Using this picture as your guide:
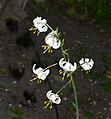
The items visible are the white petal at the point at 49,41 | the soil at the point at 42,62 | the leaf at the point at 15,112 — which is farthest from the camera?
the soil at the point at 42,62

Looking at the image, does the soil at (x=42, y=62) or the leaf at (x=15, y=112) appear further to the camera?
the soil at (x=42, y=62)

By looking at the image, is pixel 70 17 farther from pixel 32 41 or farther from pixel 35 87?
pixel 35 87

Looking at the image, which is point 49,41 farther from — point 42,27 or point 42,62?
point 42,62

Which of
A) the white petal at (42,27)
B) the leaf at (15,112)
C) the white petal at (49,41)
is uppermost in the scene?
the white petal at (42,27)

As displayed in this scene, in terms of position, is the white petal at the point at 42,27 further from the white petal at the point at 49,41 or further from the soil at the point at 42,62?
the soil at the point at 42,62

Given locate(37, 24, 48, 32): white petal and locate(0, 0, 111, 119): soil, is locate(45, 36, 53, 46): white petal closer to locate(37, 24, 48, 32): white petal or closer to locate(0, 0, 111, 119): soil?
locate(37, 24, 48, 32): white petal

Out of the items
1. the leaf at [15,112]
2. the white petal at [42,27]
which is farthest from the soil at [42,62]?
the white petal at [42,27]

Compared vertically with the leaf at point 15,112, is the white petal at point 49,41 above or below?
above

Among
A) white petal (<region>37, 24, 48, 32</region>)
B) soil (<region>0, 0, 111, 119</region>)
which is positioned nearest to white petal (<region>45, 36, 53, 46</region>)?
white petal (<region>37, 24, 48, 32</region>)
